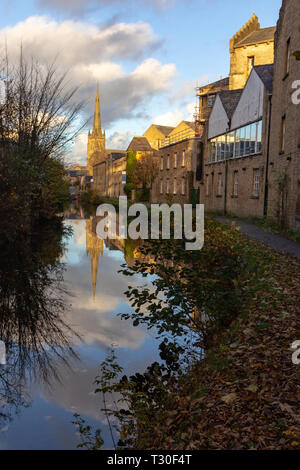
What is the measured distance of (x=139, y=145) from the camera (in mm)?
59312

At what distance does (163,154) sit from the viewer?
4459cm

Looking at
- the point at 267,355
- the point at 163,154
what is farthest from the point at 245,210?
the point at 163,154

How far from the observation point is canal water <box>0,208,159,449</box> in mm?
5105

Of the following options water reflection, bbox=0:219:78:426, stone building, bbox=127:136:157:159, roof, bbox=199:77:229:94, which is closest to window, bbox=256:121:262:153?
water reflection, bbox=0:219:78:426

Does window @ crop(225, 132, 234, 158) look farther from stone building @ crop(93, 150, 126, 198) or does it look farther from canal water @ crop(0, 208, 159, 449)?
stone building @ crop(93, 150, 126, 198)

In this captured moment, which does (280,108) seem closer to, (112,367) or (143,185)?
(112,367)

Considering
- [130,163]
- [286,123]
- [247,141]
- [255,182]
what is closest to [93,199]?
[130,163]

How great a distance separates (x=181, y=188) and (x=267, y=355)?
34004mm

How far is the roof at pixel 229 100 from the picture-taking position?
29.2 meters

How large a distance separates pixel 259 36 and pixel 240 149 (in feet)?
66.0

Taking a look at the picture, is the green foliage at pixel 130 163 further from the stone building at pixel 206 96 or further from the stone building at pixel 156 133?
the stone building at pixel 156 133

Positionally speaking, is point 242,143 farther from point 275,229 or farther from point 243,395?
point 243,395

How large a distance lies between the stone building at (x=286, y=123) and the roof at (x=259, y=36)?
2063 cm

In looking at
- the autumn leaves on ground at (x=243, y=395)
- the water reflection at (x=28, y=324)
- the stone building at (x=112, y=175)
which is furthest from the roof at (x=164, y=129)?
the autumn leaves on ground at (x=243, y=395)
